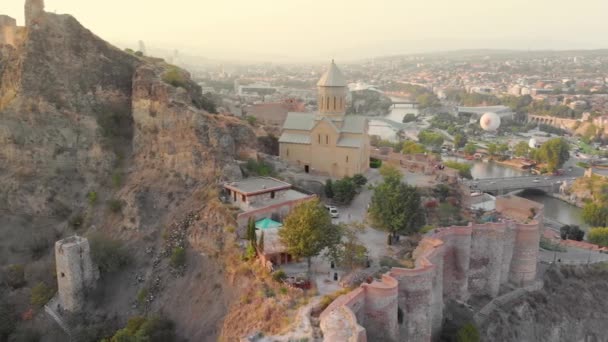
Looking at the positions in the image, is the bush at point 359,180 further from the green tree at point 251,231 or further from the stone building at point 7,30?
the stone building at point 7,30

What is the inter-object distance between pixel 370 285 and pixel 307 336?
8.74 ft

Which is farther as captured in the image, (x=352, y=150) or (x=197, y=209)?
(x=352, y=150)

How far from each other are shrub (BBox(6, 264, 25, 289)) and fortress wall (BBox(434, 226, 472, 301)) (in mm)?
20452

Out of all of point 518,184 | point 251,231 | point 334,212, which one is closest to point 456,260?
point 334,212

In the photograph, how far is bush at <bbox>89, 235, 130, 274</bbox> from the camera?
24297mm

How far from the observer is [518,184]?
161 ft

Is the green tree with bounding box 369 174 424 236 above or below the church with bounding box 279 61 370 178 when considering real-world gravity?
below

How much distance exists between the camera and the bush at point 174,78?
31.5m

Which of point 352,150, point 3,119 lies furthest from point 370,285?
point 3,119

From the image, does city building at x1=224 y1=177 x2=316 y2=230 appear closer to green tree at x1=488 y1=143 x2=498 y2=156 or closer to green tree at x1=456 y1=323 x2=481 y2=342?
green tree at x1=456 y1=323 x2=481 y2=342

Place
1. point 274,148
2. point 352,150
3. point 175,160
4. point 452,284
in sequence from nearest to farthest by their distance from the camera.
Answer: point 452,284
point 175,160
point 352,150
point 274,148

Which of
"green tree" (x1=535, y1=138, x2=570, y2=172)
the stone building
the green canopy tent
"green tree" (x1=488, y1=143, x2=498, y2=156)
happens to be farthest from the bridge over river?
the stone building

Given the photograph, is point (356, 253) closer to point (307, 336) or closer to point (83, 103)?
point (307, 336)

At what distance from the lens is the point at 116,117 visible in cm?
3127
